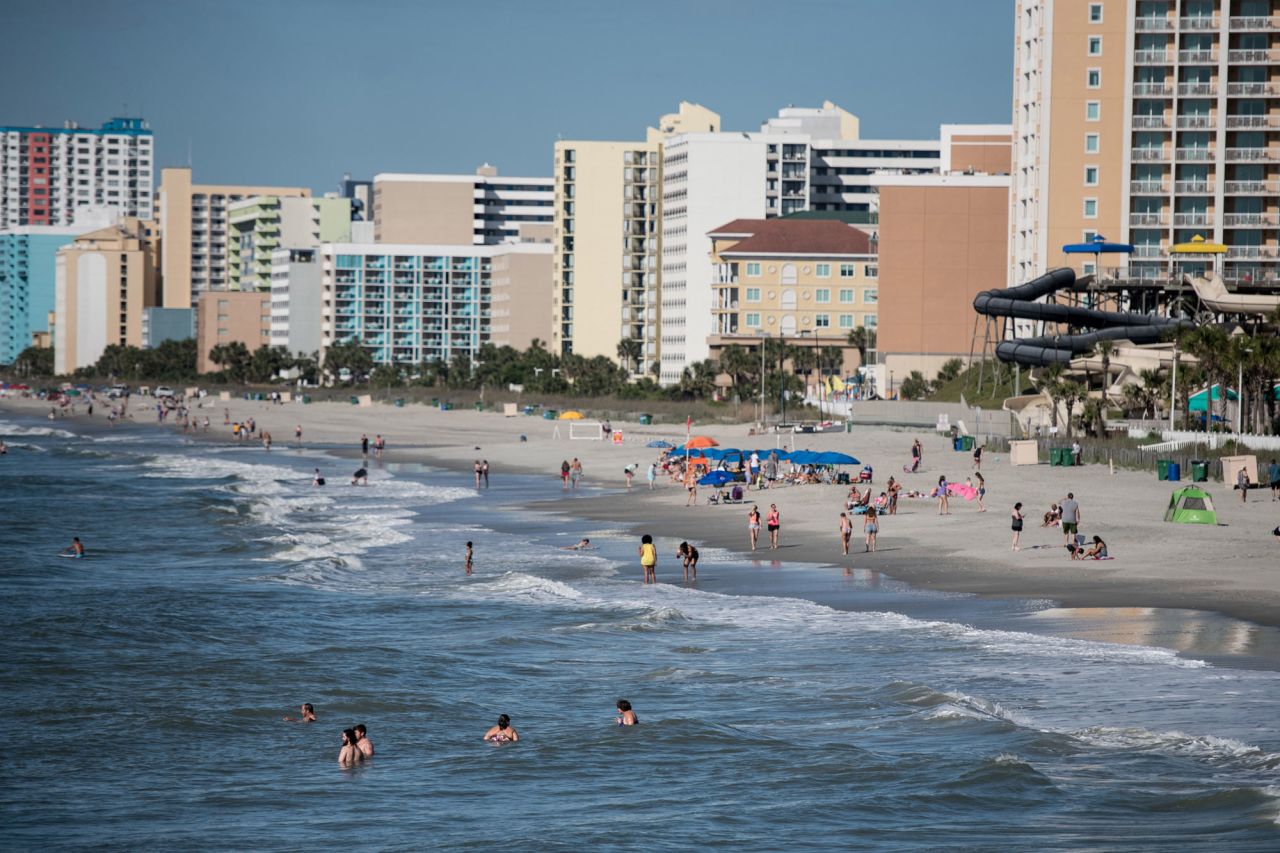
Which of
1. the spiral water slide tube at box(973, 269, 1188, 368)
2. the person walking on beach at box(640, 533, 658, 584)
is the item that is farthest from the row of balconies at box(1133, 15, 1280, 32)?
the person walking on beach at box(640, 533, 658, 584)

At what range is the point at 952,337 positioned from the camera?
408 feet

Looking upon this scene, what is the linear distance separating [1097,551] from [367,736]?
71.1ft

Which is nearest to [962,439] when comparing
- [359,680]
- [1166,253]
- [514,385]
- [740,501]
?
[740,501]

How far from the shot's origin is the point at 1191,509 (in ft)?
149

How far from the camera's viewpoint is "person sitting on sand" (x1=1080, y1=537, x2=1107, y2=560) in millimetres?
40375

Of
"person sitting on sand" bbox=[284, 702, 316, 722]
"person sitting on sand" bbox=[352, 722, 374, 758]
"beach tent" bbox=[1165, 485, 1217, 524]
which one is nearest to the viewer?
"person sitting on sand" bbox=[352, 722, 374, 758]

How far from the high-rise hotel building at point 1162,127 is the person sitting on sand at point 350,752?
276 ft

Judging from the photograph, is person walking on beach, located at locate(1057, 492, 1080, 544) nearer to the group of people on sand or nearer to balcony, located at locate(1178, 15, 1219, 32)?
the group of people on sand

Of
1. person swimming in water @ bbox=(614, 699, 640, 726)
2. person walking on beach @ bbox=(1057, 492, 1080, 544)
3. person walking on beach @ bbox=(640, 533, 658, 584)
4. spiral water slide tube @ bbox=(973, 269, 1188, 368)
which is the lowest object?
person swimming in water @ bbox=(614, 699, 640, 726)

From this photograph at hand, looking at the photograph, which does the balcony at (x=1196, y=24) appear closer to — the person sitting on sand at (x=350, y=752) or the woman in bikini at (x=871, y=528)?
the woman in bikini at (x=871, y=528)

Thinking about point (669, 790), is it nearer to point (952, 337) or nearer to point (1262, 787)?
point (1262, 787)

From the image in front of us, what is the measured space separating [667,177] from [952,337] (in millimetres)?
62031

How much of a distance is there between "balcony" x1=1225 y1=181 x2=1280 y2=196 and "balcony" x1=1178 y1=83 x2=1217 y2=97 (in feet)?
18.8

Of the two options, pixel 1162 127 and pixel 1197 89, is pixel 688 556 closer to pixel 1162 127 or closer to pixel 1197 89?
pixel 1162 127
